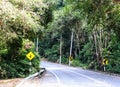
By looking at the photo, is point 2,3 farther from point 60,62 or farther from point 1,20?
point 60,62

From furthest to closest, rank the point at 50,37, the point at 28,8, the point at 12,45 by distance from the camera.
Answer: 1. the point at 50,37
2. the point at 12,45
3. the point at 28,8

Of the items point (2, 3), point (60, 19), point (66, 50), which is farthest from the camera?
point (66, 50)

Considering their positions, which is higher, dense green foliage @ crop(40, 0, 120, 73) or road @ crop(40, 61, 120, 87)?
dense green foliage @ crop(40, 0, 120, 73)

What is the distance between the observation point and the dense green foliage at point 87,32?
29.3m

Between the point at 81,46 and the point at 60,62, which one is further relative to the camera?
the point at 60,62

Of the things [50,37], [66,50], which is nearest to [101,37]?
[66,50]

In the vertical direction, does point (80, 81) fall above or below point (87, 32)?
below

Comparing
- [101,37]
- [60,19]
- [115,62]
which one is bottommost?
[115,62]

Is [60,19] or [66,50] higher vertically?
[60,19]

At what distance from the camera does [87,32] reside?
7181 centimetres

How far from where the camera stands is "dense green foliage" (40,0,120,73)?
1155 inches

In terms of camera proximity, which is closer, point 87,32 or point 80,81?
point 80,81

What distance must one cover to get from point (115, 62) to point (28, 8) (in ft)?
104

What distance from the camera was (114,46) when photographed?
5372 cm
